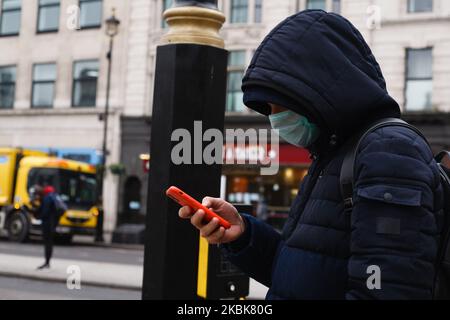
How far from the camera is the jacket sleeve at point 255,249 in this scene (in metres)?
2.18

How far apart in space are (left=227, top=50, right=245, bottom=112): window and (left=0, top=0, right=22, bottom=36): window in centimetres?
1180

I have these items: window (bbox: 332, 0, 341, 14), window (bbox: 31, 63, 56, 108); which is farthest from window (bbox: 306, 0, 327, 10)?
window (bbox: 31, 63, 56, 108)

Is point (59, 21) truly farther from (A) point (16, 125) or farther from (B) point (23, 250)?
(B) point (23, 250)

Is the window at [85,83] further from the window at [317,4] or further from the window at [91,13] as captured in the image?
the window at [317,4]

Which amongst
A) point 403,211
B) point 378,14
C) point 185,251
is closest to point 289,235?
point 403,211

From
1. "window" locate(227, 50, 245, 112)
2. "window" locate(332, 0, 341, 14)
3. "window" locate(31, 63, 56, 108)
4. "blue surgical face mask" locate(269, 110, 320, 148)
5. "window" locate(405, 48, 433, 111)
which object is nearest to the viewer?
"blue surgical face mask" locate(269, 110, 320, 148)

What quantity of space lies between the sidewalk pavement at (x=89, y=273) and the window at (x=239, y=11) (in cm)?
1354

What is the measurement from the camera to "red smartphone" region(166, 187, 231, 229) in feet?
5.98

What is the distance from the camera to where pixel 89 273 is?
11.8 meters

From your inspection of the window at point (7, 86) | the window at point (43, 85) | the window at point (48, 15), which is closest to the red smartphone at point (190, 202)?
the window at point (43, 85)

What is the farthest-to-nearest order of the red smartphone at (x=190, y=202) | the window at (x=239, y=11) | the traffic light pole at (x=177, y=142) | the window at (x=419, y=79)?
the window at (x=239, y=11)
the window at (x=419, y=79)
the traffic light pole at (x=177, y=142)
the red smartphone at (x=190, y=202)

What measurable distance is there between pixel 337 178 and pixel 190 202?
1.48 ft

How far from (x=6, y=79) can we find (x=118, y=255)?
1543 centimetres

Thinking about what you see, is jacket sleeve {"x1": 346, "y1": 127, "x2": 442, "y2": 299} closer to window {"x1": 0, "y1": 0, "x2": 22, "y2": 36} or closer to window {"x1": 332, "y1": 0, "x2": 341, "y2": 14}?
window {"x1": 332, "y1": 0, "x2": 341, "y2": 14}
